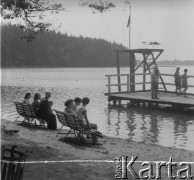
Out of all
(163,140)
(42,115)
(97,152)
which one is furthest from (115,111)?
(97,152)

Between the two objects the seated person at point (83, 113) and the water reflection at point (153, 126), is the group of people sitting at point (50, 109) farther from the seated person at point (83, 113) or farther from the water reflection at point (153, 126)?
the water reflection at point (153, 126)

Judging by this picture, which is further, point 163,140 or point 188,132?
point 188,132

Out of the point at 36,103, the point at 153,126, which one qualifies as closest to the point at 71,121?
the point at 36,103

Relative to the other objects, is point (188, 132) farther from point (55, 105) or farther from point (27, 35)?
point (55, 105)

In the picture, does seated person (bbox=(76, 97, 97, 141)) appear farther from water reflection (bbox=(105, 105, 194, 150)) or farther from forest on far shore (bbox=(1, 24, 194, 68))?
water reflection (bbox=(105, 105, 194, 150))

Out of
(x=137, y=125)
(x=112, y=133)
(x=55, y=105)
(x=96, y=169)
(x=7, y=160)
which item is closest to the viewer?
(x=7, y=160)

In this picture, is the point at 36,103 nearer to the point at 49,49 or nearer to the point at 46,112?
the point at 46,112

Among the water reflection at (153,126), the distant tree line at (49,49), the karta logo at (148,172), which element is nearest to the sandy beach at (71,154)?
the karta logo at (148,172)
